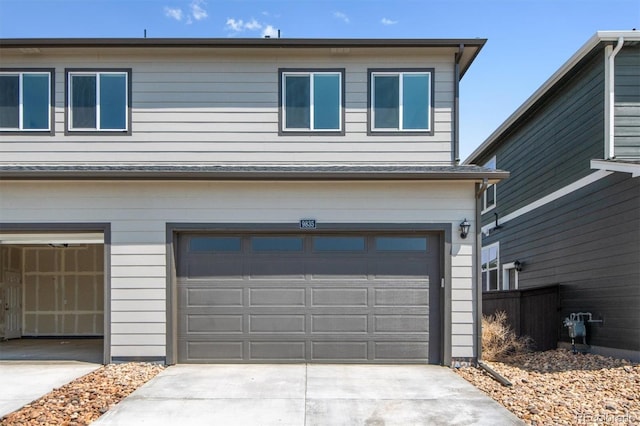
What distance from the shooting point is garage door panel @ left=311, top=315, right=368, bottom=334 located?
864cm

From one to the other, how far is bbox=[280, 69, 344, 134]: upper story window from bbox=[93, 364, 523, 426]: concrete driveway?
165 inches

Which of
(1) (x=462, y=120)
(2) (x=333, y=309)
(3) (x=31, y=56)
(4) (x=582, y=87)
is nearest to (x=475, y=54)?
(1) (x=462, y=120)

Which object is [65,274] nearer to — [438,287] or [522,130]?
[438,287]

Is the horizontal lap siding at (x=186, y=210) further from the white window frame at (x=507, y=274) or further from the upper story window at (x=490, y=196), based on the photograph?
the upper story window at (x=490, y=196)

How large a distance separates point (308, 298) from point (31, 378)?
14.3ft

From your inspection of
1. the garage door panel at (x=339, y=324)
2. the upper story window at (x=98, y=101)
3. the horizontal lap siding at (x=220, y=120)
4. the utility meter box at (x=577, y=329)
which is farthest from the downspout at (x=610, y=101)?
the upper story window at (x=98, y=101)

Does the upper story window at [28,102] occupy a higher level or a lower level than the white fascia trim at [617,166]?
higher

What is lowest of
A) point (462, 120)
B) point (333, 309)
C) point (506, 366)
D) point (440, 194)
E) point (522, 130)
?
point (506, 366)

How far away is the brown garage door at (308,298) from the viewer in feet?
28.3

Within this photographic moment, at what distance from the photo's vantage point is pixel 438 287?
868 cm

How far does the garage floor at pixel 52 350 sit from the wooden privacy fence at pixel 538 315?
862 cm

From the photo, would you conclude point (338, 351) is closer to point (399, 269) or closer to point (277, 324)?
point (277, 324)

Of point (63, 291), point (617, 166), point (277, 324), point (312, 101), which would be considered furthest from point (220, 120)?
point (617, 166)

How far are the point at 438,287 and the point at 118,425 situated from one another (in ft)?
17.5
